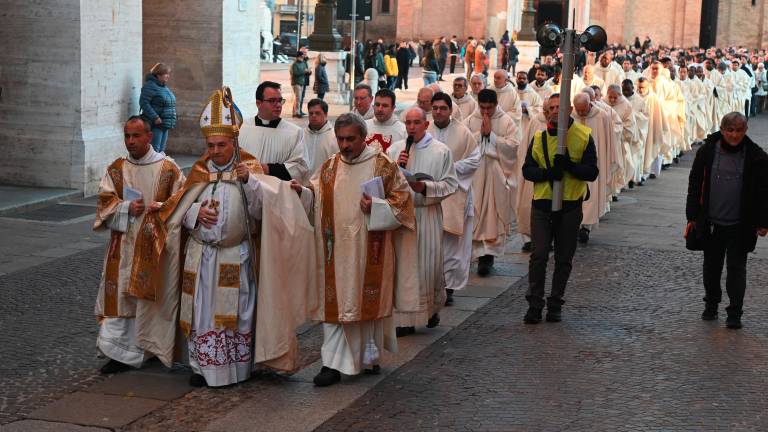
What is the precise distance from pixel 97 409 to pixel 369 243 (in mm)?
1830

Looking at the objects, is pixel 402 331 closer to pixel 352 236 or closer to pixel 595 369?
pixel 595 369

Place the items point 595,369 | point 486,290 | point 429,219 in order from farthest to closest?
point 486,290 < point 429,219 < point 595,369

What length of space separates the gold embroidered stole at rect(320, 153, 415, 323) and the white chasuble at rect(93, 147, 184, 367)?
3.04 feet

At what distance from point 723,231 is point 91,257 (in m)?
5.62

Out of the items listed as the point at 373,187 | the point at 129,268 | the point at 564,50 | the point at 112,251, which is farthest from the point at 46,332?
the point at 564,50

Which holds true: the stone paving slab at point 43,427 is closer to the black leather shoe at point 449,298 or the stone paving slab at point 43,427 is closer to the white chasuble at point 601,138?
the black leather shoe at point 449,298

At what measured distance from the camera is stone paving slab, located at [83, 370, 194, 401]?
309 inches

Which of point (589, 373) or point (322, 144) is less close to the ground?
point (322, 144)

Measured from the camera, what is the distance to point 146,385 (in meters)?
8.04

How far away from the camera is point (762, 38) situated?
63062 millimetres

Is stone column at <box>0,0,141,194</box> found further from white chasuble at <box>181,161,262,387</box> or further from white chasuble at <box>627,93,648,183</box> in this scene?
white chasuble at <box>181,161,262,387</box>

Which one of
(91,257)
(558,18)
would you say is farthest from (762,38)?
(91,257)

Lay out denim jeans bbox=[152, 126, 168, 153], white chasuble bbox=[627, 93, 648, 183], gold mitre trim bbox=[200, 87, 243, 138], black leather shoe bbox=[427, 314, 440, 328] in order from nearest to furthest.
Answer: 1. gold mitre trim bbox=[200, 87, 243, 138]
2. black leather shoe bbox=[427, 314, 440, 328]
3. denim jeans bbox=[152, 126, 168, 153]
4. white chasuble bbox=[627, 93, 648, 183]

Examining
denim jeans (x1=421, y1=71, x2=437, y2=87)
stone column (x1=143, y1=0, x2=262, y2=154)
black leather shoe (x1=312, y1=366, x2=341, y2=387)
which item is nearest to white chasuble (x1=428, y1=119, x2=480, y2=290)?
black leather shoe (x1=312, y1=366, x2=341, y2=387)
